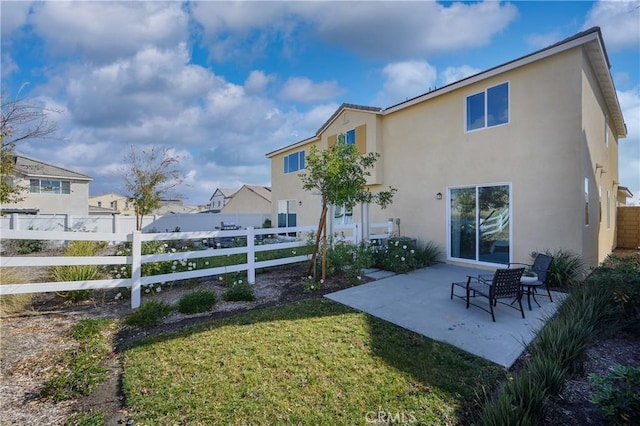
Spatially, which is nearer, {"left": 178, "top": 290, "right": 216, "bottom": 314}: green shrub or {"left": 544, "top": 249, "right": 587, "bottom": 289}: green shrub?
{"left": 178, "top": 290, "right": 216, "bottom": 314}: green shrub

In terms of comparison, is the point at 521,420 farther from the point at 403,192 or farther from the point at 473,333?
the point at 403,192

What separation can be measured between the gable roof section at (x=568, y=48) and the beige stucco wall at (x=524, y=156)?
9.0 inches

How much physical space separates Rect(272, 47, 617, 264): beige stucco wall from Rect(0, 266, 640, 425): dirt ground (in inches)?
166

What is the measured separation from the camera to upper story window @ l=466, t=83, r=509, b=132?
8664mm

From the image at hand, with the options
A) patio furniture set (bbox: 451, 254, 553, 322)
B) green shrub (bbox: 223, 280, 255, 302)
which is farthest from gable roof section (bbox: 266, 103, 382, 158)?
green shrub (bbox: 223, 280, 255, 302)

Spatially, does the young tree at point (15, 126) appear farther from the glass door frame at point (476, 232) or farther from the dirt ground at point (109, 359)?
the glass door frame at point (476, 232)

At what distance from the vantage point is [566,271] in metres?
7.07

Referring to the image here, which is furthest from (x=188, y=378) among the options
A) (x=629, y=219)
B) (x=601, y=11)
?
(x=629, y=219)

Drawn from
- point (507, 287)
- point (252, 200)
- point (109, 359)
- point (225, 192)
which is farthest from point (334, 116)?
point (225, 192)

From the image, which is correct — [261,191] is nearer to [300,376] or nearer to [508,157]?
[508,157]

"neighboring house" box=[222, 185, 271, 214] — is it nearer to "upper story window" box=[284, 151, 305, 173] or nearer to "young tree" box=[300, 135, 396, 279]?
"upper story window" box=[284, 151, 305, 173]

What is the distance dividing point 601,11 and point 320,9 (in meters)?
7.07

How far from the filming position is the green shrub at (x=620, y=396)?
2.23 m

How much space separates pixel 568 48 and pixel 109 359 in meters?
11.4
